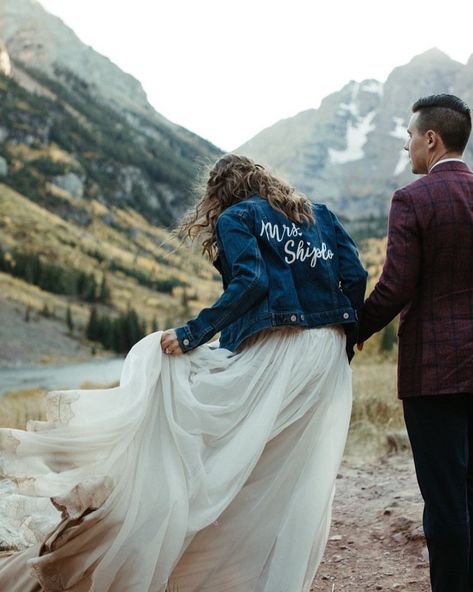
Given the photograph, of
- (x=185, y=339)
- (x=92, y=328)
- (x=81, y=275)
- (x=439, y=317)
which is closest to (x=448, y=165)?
(x=439, y=317)

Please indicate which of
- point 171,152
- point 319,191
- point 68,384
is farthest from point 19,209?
point 319,191

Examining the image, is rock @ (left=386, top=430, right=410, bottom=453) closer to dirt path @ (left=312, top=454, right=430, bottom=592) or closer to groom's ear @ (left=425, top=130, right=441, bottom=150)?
dirt path @ (left=312, top=454, right=430, bottom=592)

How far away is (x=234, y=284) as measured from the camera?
262 centimetres

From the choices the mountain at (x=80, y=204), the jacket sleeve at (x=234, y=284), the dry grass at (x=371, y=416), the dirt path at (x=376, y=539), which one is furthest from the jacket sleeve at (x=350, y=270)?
the mountain at (x=80, y=204)

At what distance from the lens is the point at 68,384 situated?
24078 millimetres

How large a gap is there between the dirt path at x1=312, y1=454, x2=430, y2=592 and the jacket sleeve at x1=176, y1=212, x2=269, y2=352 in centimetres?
174

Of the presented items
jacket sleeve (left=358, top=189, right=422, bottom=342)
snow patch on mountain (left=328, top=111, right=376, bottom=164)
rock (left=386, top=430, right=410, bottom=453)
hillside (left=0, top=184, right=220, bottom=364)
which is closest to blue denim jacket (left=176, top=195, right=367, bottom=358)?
jacket sleeve (left=358, top=189, right=422, bottom=342)

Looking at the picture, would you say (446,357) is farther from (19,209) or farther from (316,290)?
(19,209)

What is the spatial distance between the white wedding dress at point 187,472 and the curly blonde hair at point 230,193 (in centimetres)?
49

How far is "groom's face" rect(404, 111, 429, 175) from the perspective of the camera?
2611 millimetres

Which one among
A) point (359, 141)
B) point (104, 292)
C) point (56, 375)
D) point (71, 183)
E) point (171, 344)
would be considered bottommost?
point (56, 375)

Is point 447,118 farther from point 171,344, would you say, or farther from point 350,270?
point 171,344

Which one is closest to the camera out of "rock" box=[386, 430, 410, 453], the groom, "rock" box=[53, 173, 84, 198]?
the groom

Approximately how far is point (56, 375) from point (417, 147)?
22.6 metres
